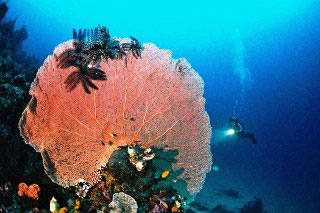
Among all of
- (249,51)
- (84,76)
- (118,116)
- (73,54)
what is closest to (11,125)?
(84,76)

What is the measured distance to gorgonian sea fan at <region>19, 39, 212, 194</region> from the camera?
4535 mm

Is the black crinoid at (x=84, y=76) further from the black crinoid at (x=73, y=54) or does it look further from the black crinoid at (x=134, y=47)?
the black crinoid at (x=134, y=47)

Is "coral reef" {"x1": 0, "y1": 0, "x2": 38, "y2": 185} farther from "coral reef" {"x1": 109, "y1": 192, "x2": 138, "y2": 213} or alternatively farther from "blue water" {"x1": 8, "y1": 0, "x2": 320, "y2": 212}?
"blue water" {"x1": 8, "y1": 0, "x2": 320, "y2": 212}


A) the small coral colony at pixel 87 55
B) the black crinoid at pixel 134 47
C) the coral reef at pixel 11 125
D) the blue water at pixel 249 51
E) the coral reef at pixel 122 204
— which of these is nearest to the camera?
the coral reef at pixel 122 204

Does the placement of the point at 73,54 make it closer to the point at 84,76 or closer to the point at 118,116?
the point at 84,76

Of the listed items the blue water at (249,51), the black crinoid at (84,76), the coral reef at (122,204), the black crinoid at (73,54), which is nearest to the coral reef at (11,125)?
the black crinoid at (84,76)

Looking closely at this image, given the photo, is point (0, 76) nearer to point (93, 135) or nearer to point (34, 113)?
point (34, 113)

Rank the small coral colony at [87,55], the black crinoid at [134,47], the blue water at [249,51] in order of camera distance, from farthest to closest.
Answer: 1. the blue water at [249,51]
2. the black crinoid at [134,47]
3. the small coral colony at [87,55]

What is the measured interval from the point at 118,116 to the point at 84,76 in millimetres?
A: 1002

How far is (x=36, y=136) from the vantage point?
450cm

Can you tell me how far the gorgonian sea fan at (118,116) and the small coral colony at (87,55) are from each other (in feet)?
0.37

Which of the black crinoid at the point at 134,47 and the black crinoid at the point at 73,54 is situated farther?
the black crinoid at the point at 134,47

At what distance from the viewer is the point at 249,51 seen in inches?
4537

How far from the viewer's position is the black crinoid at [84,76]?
4.57m
